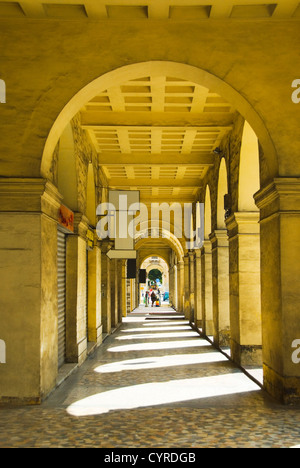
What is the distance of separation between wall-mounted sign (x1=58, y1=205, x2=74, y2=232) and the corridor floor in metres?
2.71

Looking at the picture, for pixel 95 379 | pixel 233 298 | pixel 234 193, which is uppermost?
pixel 234 193

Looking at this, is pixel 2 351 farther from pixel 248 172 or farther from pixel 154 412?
pixel 248 172

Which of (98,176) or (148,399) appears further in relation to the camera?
(98,176)

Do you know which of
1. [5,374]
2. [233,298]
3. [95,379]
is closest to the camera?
[5,374]

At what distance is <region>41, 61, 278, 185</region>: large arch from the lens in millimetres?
7141

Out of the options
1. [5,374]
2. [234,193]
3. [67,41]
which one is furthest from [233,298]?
[67,41]

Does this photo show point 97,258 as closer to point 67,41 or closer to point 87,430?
point 67,41

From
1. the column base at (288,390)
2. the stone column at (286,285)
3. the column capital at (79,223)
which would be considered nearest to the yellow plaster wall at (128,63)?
the stone column at (286,285)

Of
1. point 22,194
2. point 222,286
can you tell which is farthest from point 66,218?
point 222,286

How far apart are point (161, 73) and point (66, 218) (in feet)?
10.2

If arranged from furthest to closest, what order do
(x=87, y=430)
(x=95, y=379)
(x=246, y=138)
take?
1. (x=246, y=138)
2. (x=95, y=379)
3. (x=87, y=430)

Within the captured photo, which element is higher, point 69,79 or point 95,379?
point 69,79

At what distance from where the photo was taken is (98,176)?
14.7 meters

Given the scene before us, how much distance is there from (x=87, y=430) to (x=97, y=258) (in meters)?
8.73
